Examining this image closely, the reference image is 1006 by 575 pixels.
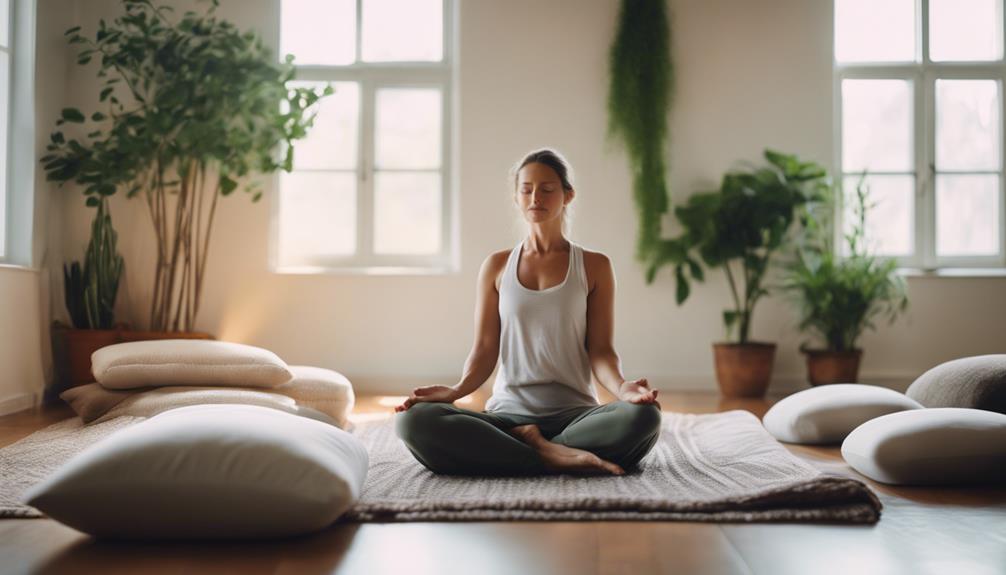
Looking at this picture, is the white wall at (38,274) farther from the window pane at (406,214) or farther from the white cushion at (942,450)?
the white cushion at (942,450)

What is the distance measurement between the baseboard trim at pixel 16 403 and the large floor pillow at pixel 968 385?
3.53 m

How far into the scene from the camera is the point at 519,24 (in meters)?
4.69

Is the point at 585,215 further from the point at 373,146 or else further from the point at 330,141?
the point at 330,141

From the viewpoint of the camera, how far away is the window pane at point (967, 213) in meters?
4.85

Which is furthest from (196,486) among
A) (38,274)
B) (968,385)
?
(38,274)

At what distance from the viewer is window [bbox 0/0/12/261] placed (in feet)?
12.7

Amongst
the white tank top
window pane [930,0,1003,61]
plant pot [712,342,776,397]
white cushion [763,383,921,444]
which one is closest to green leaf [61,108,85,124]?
the white tank top

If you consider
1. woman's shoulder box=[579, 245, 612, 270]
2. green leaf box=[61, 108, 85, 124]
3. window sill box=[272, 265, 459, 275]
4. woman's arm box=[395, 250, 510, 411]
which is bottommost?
woman's arm box=[395, 250, 510, 411]

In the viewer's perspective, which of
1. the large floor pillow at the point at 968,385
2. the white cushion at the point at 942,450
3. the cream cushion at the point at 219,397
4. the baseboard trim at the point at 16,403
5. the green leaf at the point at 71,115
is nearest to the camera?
the white cushion at the point at 942,450

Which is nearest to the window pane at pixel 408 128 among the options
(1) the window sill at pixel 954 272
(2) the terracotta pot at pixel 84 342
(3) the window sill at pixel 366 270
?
(3) the window sill at pixel 366 270

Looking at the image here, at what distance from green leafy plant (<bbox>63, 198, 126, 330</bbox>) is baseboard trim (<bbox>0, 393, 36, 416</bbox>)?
40cm

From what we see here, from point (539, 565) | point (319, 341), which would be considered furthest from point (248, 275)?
point (539, 565)

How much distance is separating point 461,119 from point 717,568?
11.8 ft

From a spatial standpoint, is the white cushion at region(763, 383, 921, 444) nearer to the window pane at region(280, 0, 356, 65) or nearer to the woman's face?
the woman's face
